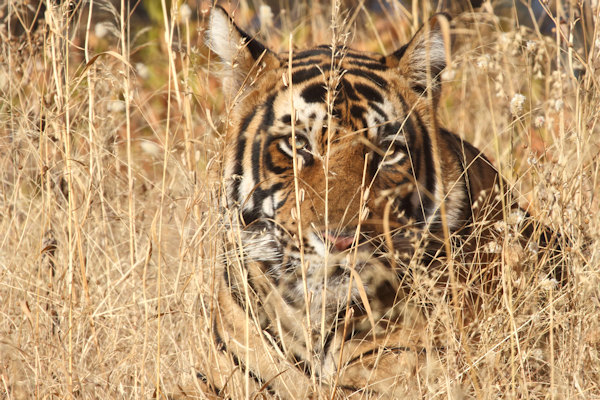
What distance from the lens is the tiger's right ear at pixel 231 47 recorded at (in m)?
2.38

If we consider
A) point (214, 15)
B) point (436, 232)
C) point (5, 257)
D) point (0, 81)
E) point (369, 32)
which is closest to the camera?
point (214, 15)

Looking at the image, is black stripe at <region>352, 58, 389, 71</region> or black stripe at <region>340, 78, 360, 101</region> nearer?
black stripe at <region>340, 78, 360, 101</region>

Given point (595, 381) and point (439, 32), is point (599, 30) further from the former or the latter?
point (595, 381)

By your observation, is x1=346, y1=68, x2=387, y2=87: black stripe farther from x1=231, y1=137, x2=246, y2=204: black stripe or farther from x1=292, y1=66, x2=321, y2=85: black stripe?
x1=231, y1=137, x2=246, y2=204: black stripe

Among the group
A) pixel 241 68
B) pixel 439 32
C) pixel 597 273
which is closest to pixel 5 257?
pixel 241 68

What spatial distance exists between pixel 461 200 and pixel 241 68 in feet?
3.04

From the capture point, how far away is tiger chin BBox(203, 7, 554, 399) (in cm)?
228

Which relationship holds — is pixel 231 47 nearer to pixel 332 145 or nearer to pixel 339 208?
pixel 332 145

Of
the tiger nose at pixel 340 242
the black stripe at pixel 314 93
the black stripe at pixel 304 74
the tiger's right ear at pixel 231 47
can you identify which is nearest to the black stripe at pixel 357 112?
the black stripe at pixel 314 93

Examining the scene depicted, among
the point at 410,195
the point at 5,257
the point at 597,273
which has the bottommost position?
the point at 597,273

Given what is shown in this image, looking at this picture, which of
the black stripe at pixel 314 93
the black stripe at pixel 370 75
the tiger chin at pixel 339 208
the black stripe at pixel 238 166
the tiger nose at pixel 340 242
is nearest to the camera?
the tiger nose at pixel 340 242

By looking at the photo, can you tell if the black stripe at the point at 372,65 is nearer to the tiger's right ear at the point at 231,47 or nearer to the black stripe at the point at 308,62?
the black stripe at the point at 308,62

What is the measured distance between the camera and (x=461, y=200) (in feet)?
8.58

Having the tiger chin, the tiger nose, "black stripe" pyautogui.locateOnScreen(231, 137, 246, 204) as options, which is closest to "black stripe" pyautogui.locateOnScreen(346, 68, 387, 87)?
the tiger chin
